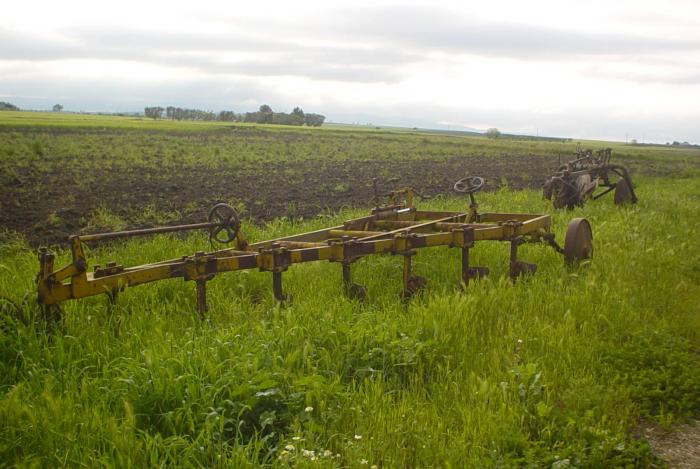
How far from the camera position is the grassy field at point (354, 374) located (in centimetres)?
327

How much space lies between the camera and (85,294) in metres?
4.70

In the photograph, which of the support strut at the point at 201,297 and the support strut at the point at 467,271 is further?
the support strut at the point at 467,271

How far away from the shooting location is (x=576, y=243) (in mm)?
7223

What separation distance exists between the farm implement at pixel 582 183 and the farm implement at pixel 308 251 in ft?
16.4

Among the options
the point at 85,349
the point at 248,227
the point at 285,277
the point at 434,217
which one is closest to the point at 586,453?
the point at 85,349

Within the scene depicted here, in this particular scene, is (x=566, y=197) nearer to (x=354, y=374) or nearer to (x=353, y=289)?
(x=353, y=289)

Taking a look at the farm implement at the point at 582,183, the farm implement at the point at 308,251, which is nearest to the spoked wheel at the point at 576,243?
the farm implement at the point at 308,251

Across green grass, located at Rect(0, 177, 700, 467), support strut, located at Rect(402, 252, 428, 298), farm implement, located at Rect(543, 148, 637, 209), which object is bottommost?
green grass, located at Rect(0, 177, 700, 467)

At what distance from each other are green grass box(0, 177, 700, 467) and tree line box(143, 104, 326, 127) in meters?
111

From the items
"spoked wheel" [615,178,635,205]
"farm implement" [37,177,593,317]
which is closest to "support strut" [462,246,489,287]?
"farm implement" [37,177,593,317]

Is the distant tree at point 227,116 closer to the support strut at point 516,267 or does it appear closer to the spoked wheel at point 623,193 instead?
the spoked wheel at point 623,193

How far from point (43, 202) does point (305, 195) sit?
6307 millimetres

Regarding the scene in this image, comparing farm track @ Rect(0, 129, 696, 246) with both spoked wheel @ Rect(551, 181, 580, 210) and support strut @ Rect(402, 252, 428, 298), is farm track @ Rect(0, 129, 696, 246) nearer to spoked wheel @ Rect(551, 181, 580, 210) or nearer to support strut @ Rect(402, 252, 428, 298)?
spoked wheel @ Rect(551, 181, 580, 210)

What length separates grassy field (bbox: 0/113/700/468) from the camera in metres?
3.27
